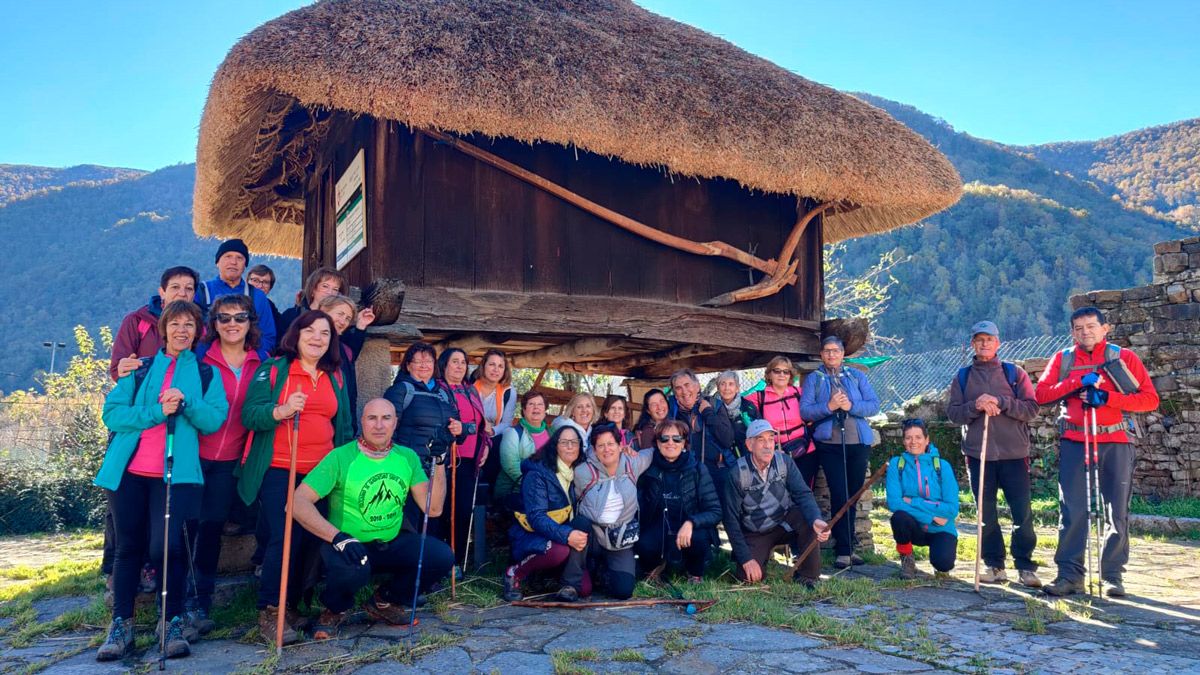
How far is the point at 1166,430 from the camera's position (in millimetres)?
8383

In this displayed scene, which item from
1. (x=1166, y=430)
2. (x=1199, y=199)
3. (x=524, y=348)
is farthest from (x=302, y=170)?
(x=1199, y=199)

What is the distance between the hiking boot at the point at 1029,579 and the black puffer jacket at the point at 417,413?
3378 mm

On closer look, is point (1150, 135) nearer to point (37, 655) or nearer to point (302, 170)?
point (302, 170)

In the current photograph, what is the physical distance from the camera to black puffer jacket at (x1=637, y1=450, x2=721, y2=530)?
4.98 meters

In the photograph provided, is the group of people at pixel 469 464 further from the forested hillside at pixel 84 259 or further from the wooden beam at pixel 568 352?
the forested hillside at pixel 84 259

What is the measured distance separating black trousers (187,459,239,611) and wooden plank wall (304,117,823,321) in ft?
6.70

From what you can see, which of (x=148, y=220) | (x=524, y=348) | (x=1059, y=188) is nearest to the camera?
(x=524, y=348)

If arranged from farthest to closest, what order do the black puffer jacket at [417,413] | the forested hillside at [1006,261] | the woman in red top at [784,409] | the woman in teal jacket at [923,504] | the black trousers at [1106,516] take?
the forested hillside at [1006,261], the woman in red top at [784,409], the woman in teal jacket at [923,504], the black trousers at [1106,516], the black puffer jacket at [417,413]

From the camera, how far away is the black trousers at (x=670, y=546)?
4914 millimetres

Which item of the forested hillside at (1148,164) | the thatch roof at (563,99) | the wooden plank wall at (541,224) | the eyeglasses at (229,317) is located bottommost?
the eyeglasses at (229,317)

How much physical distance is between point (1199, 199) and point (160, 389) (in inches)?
1915

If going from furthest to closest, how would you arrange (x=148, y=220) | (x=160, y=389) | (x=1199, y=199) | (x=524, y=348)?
(x=148, y=220) → (x=1199, y=199) → (x=524, y=348) → (x=160, y=389)

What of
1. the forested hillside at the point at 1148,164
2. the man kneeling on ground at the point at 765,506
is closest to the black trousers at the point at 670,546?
the man kneeling on ground at the point at 765,506

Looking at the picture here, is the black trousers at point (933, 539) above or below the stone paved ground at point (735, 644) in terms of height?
above
